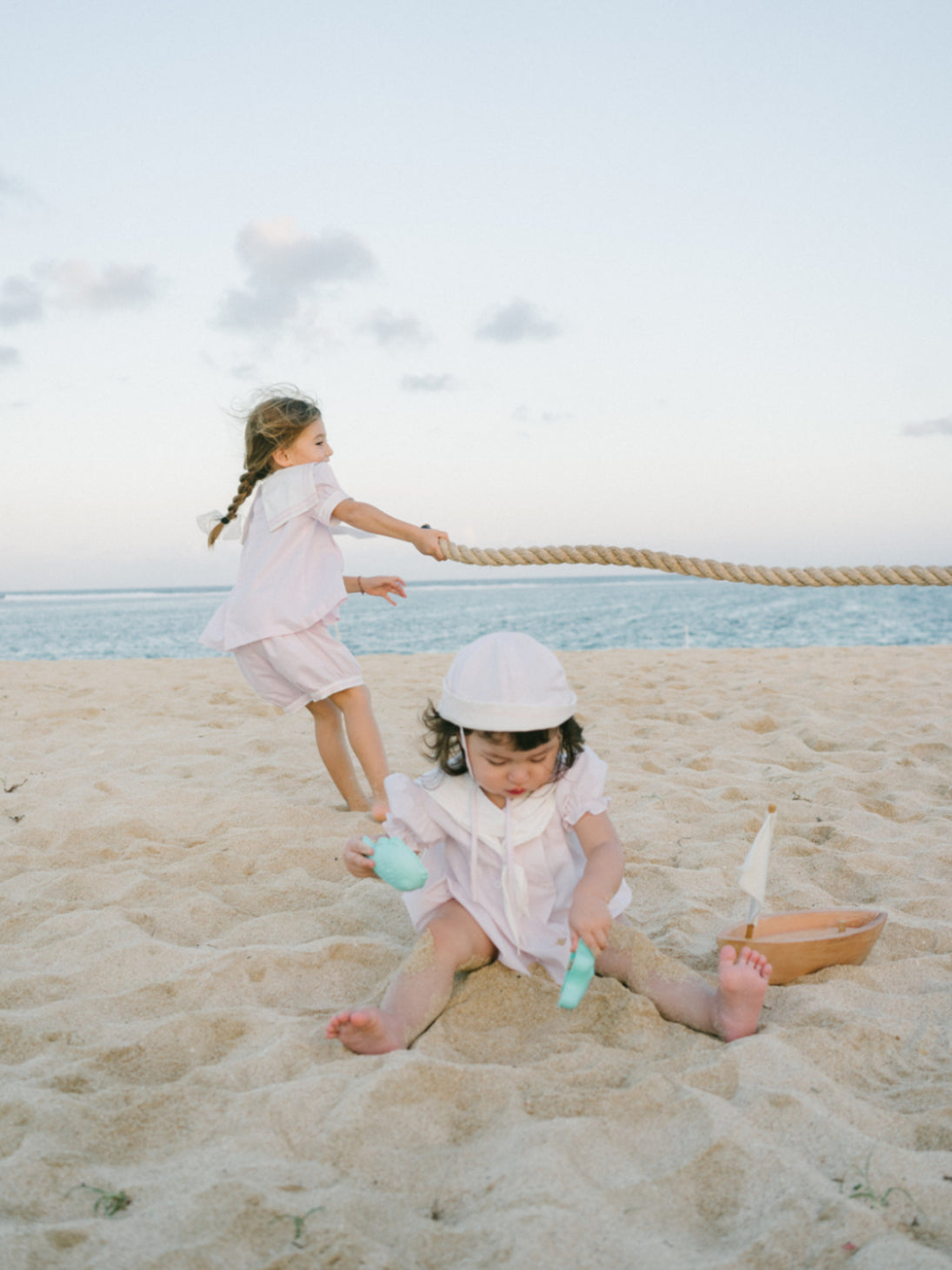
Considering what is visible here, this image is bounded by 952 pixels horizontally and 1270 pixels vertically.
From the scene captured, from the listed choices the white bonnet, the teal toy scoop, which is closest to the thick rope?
the white bonnet

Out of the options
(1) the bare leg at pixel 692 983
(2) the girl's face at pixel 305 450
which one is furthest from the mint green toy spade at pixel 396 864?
(2) the girl's face at pixel 305 450

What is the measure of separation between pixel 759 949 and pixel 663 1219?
863 millimetres

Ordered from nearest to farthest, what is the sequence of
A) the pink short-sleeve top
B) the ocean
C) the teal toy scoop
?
the teal toy scoop
the pink short-sleeve top
the ocean

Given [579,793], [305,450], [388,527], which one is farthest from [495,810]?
Result: [305,450]

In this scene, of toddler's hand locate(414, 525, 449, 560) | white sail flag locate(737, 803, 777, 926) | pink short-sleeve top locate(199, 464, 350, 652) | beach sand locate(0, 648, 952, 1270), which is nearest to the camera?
beach sand locate(0, 648, 952, 1270)

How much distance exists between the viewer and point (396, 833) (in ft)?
7.18

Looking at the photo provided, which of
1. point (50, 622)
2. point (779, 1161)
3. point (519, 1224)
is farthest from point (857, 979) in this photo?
point (50, 622)

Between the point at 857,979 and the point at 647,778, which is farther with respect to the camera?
the point at 647,778

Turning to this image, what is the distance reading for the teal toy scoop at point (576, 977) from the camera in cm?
173

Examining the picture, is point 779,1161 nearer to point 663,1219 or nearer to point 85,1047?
point 663,1219

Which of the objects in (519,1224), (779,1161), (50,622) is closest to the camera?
(519,1224)

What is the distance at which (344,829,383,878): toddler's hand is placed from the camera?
1.98 meters

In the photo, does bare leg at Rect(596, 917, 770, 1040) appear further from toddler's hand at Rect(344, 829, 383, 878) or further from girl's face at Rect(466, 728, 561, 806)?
toddler's hand at Rect(344, 829, 383, 878)

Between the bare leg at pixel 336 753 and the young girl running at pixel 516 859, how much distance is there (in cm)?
135
